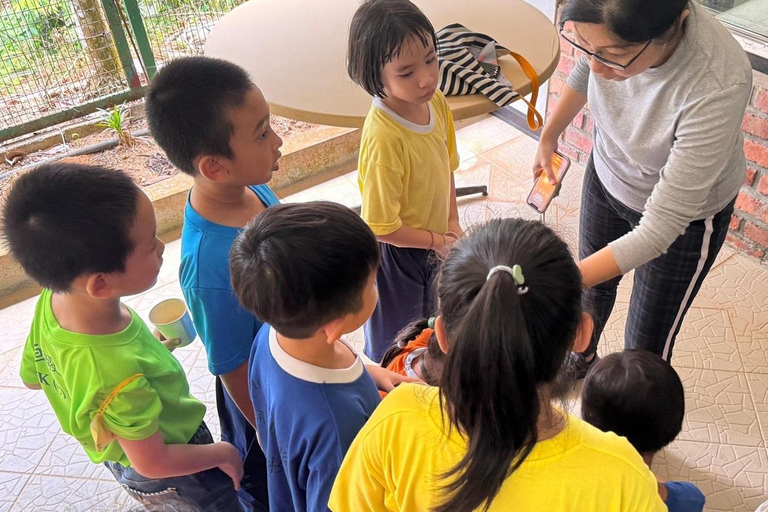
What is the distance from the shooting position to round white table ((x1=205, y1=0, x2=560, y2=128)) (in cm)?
168

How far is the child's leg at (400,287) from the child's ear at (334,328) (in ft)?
2.12

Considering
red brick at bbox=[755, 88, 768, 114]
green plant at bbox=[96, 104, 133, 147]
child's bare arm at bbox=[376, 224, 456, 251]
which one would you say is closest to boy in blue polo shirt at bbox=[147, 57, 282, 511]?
child's bare arm at bbox=[376, 224, 456, 251]

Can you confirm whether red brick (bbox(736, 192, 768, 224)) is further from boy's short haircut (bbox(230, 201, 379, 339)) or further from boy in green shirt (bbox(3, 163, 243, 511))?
boy in green shirt (bbox(3, 163, 243, 511))

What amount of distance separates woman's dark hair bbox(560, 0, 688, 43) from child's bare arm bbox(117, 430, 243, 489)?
3.57 ft

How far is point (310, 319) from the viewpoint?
2.99 feet

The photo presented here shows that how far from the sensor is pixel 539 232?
77cm

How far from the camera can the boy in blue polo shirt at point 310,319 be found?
88cm

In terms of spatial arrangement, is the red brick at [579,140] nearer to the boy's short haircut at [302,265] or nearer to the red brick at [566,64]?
the red brick at [566,64]

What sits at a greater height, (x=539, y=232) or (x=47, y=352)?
(x=539, y=232)

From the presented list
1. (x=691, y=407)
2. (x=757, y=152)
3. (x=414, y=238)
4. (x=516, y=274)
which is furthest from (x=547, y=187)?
(x=516, y=274)

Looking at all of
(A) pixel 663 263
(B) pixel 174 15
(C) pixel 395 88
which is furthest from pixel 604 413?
(B) pixel 174 15

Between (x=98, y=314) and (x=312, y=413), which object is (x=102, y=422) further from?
(x=312, y=413)

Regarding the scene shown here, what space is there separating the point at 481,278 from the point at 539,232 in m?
0.11

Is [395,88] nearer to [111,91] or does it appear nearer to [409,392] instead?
[409,392]
